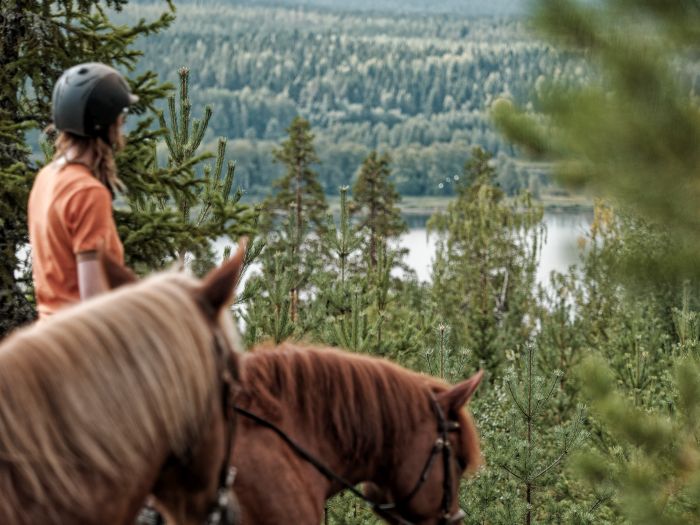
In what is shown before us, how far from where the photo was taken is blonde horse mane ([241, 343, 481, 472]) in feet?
12.9

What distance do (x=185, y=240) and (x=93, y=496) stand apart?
12.5 feet

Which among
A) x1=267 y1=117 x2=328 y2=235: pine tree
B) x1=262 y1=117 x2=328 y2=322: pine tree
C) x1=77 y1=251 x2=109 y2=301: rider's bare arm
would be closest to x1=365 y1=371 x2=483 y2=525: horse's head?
x1=77 y1=251 x2=109 y2=301: rider's bare arm

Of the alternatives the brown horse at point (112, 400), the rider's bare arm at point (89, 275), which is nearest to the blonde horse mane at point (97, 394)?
the brown horse at point (112, 400)

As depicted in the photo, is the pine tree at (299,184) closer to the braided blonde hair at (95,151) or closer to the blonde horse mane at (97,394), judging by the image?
the braided blonde hair at (95,151)

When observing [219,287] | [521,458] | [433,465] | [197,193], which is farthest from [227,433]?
[521,458]

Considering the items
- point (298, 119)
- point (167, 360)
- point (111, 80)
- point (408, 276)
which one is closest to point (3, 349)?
point (167, 360)

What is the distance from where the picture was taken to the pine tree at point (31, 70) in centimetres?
652

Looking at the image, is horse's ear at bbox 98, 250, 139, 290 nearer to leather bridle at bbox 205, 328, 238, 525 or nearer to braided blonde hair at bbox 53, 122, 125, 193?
leather bridle at bbox 205, 328, 238, 525

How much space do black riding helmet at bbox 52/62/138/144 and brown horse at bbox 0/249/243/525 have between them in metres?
1.08

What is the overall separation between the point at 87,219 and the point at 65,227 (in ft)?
0.30

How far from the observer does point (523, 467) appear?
37.9 ft

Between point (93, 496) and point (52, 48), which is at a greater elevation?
point (52, 48)

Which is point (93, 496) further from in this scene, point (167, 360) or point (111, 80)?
point (111, 80)

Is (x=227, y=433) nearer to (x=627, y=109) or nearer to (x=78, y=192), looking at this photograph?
(x=78, y=192)
